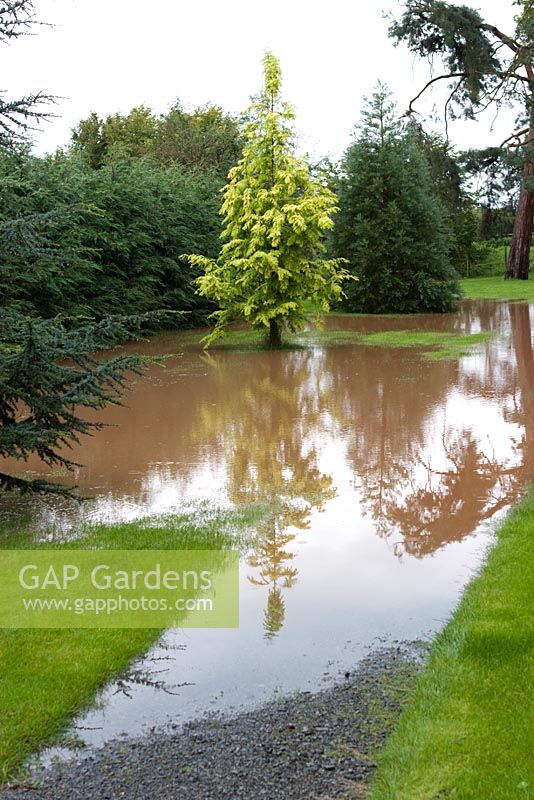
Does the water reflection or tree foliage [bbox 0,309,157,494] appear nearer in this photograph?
tree foliage [bbox 0,309,157,494]

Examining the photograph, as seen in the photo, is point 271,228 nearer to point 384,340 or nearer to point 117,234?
point 384,340

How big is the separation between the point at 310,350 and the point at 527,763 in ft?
52.1

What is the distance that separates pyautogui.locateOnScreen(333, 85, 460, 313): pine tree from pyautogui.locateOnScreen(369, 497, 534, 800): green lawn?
21.1m

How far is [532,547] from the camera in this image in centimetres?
632

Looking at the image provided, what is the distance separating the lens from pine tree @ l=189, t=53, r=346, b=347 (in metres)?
17.7

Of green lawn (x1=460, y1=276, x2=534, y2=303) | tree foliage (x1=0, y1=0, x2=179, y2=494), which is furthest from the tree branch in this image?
tree foliage (x1=0, y1=0, x2=179, y2=494)

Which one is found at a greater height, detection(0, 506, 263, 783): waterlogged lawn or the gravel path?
detection(0, 506, 263, 783): waterlogged lawn

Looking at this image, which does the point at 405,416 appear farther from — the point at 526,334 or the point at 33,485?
the point at 526,334

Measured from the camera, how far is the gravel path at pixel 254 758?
364 centimetres

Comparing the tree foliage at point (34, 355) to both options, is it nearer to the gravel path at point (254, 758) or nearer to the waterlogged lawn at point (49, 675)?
the waterlogged lawn at point (49, 675)

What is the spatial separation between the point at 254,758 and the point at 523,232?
32.6m

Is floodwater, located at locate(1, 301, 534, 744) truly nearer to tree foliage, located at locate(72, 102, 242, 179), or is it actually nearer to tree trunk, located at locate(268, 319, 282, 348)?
tree trunk, located at locate(268, 319, 282, 348)

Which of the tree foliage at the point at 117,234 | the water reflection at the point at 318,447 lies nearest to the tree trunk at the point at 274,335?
the water reflection at the point at 318,447

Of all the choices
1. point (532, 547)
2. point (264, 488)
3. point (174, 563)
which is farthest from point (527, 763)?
point (264, 488)
